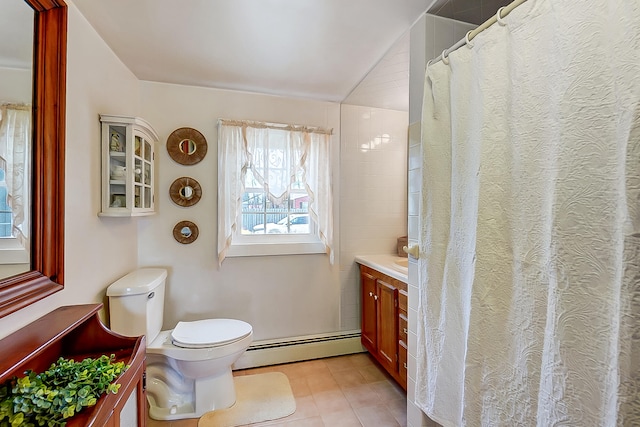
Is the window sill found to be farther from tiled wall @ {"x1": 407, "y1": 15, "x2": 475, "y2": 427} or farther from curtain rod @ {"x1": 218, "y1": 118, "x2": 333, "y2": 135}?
tiled wall @ {"x1": 407, "y1": 15, "x2": 475, "y2": 427}

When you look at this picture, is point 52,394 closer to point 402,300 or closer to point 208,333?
point 208,333

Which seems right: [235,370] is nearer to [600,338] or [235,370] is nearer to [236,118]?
[236,118]

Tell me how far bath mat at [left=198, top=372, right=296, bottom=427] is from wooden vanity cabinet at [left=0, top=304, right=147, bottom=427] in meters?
0.63

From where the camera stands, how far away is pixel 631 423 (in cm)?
63

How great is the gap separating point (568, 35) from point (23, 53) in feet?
5.59

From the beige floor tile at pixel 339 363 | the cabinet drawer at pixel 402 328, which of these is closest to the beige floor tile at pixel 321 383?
the beige floor tile at pixel 339 363

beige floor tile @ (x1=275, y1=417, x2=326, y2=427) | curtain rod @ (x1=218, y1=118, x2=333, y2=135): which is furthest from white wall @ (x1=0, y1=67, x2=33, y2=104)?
beige floor tile @ (x1=275, y1=417, x2=326, y2=427)

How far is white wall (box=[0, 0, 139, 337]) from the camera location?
1.28 m

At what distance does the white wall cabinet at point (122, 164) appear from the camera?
5.14 feet

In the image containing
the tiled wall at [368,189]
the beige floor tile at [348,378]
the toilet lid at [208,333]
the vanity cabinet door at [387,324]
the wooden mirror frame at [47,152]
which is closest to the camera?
the wooden mirror frame at [47,152]

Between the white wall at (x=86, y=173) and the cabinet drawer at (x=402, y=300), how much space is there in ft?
5.65

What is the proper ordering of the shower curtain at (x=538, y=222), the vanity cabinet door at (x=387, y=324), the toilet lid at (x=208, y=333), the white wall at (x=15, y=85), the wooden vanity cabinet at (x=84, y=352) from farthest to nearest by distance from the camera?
the vanity cabinet door at (x=387, y=324) < the toilet lid at (x=208, y=333) < the white wall at (x=15, y=85) < the wooden vanity cabinet at (x=84, y=352) < the shower curtain at (x=538, y=222)

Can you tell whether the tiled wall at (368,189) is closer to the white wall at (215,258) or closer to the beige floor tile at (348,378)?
the white wall at (215,258)

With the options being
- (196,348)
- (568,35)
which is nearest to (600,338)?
(568,35)
